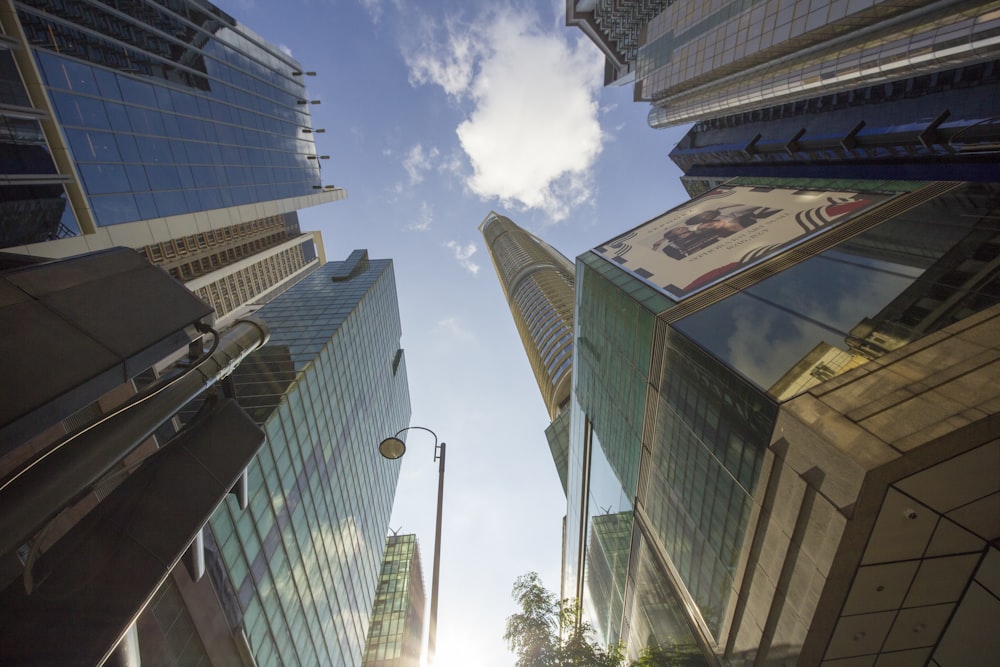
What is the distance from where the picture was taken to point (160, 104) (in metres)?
35.6

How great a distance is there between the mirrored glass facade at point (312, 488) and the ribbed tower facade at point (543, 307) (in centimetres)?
4906

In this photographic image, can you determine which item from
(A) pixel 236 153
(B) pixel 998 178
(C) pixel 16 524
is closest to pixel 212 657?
(C) pixel 16 524

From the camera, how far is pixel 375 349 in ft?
195

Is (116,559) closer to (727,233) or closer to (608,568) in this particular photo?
(727,233)

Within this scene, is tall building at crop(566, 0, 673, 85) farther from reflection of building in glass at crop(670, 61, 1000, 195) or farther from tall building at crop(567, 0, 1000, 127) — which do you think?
reflection of building in glass at crop(670, 61, 1000, 195)

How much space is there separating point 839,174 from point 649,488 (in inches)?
1534

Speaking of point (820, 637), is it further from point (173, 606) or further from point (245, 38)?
point (245, 38)

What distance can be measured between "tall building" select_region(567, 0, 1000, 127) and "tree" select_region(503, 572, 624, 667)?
44358mm

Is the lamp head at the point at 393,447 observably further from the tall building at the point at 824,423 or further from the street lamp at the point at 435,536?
the tall building at the point at 824,423

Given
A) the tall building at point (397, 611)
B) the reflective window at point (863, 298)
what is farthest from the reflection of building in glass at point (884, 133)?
the tall building at point (397, 611)

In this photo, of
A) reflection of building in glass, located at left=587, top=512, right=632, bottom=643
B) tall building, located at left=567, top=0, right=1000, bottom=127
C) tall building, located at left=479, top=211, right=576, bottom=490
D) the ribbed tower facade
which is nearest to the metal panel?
reflection of building in glass, located at left=587, top=512, right=632, bottom=643

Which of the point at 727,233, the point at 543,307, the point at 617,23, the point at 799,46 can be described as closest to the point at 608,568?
the point at 727,233

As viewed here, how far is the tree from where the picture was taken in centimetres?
2114

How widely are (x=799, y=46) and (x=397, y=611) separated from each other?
104677 millimetres
